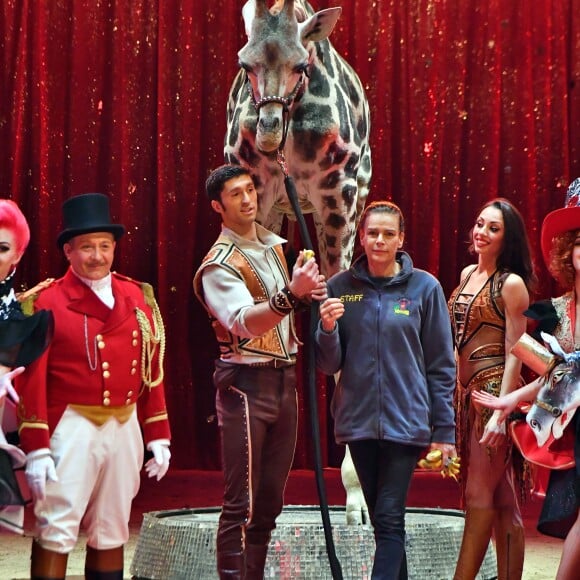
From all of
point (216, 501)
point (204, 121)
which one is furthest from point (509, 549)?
point (204, 121)

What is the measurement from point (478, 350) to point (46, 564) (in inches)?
64.9

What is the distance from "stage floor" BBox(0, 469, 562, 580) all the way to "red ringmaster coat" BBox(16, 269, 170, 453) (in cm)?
151

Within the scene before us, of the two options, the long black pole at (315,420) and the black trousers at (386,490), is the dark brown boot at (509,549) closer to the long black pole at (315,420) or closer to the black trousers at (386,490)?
the black trousers at (386,490)

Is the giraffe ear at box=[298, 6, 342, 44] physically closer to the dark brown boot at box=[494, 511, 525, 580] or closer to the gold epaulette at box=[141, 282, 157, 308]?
the gold epaulette at box=[141, 282, 157, 308]

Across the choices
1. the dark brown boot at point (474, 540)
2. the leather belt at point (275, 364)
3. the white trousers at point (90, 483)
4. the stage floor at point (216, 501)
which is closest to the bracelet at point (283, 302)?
the leather belt at point (275, 364)

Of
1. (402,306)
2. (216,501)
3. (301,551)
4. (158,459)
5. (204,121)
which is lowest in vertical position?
(216,501)

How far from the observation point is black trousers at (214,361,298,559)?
3.15 meters

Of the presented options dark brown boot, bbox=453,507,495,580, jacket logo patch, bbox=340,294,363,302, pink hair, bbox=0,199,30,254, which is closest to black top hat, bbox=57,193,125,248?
pink hair, bbox=0,199,30,254

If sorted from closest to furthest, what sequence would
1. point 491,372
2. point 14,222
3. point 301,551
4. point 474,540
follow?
point 14,222
point 474,540
point 491,372
point 301,551

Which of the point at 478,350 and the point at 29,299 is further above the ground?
the point at 29,299

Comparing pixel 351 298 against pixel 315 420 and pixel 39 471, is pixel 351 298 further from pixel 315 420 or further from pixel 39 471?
pixel 39 471

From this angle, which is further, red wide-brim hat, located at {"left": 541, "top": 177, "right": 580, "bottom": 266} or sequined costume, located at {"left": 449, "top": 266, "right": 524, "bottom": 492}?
sequined costume, located at {"left": 449, "top": 266, "right": 524, "bottom": 492}

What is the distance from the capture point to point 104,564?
2988 mm

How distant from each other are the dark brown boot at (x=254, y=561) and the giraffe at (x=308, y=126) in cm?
95
